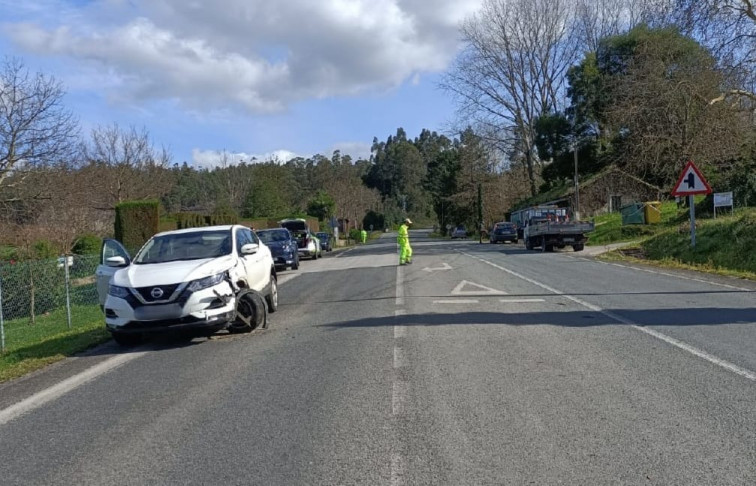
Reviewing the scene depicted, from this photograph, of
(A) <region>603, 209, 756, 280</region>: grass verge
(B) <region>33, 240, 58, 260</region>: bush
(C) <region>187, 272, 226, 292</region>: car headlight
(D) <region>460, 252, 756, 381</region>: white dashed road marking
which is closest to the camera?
(D) <region>460, 252, 756, 381</region>: white dashed road marking

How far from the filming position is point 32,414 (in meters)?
6.66

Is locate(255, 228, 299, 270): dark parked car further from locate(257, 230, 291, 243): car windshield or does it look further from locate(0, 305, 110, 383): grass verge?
locate(0, 305, 110, 383): grass verge

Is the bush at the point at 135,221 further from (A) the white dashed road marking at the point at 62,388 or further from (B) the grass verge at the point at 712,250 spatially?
(A) the white dashed road marking at the point at 62,388

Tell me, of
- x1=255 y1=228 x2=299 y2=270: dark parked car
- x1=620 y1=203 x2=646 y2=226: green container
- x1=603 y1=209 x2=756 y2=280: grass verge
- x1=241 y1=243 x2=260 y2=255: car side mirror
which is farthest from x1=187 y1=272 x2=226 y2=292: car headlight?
x1=620 y1=203 x2=646 y2=226: green container

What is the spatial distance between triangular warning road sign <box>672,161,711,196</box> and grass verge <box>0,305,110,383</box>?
1637 cm

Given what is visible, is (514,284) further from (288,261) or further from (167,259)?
(288,261)

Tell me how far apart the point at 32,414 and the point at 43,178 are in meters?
20.5

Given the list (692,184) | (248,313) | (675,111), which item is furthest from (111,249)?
(675,111)

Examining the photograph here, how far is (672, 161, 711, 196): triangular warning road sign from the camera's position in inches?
795

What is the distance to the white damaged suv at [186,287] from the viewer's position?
9445 millimetres

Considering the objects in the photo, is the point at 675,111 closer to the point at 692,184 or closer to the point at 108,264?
the point at 692,184

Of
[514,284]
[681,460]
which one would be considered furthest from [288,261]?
[681,460]

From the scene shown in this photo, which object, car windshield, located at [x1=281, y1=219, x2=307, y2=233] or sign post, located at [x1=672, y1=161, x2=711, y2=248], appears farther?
car windshield, located at [x1=281, y1=219, x2=307, y2=233]

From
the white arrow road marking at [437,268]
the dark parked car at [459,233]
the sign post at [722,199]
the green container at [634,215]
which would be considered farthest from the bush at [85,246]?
the dark parked car at [459,233]
